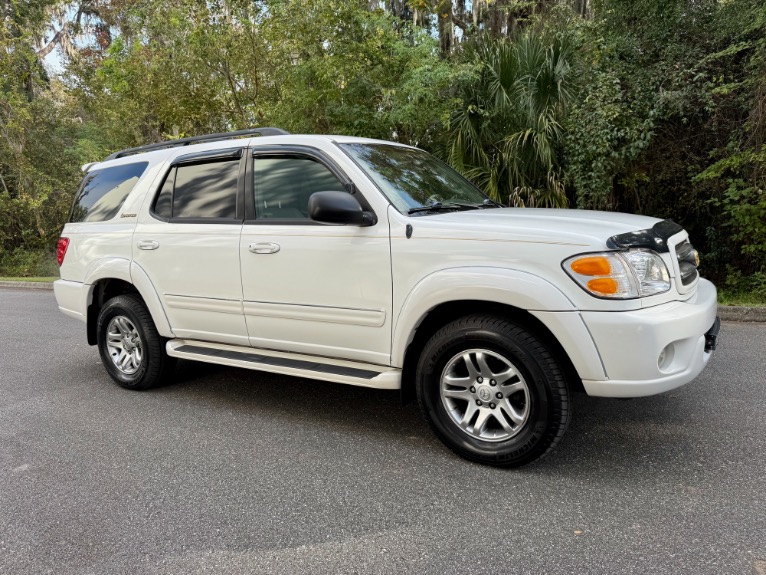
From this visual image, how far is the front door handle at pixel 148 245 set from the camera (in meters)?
4.78

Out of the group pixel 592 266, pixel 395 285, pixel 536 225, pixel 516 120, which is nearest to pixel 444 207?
pixel 395 285

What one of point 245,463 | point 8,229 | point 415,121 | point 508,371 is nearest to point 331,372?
point 245,463

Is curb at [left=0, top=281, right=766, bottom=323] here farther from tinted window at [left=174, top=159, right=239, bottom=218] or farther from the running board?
tinted window at [left=174, top=159, right=239, bottom=218]

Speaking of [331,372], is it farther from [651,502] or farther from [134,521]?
[651,502]

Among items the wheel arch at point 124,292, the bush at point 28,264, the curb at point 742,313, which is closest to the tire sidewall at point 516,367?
the wheel arch at point 124,292

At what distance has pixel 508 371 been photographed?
335 cm

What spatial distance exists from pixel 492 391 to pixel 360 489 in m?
0.91

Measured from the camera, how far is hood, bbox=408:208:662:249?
10.4 feet

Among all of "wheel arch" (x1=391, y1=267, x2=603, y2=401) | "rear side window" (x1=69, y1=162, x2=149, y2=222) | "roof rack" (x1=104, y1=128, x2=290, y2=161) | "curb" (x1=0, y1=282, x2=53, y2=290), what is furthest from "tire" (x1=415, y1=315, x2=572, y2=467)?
"curb" (x1=0, y1=282, x2=53, y2=290)

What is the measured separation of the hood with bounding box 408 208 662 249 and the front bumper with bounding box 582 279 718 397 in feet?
1.35

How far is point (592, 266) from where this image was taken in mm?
3059

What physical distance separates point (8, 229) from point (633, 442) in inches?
928

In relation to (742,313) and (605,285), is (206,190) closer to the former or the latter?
(605,285)

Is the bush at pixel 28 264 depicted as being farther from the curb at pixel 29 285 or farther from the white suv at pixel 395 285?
the white suv at pixel 395 285
